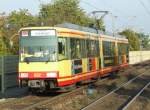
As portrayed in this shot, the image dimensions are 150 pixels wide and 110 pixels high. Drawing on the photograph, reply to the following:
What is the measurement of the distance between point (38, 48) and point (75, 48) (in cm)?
257

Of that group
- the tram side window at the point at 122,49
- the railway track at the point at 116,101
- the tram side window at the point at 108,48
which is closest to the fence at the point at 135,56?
the tram side window at the point at 122,49

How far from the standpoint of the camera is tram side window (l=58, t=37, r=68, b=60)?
19.2 metres

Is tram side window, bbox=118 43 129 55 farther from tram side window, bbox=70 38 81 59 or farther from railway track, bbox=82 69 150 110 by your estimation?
tram side window, bbox=70 38 81 59

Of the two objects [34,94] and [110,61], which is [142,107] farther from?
[110,61]

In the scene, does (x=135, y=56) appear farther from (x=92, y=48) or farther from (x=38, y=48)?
(x=38, y=48)

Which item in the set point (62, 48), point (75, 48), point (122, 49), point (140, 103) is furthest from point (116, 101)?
point (122, 49)

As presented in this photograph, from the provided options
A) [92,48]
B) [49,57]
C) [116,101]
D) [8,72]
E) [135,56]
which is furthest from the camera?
[135,56]

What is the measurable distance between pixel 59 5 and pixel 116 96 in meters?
47.0

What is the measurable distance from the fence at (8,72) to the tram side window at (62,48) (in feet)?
11.9

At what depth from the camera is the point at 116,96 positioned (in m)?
20.4

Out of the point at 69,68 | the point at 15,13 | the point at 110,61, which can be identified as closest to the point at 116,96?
the point at 69,68

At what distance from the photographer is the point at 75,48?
21234 mm

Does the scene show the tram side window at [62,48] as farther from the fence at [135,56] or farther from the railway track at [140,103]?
A: the fence at [135,56]

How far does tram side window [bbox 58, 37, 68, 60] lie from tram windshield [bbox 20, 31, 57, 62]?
0.84ft
